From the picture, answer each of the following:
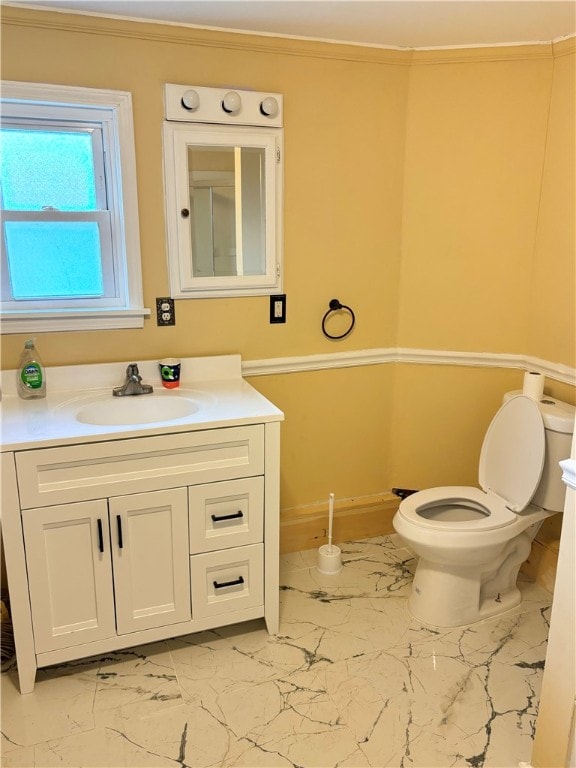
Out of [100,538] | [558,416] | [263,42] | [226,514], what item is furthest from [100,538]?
[263,42]

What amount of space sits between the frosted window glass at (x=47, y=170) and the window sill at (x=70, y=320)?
38 cm

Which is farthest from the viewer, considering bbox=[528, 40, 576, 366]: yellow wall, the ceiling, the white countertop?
bbox=[528, 40, 576, 366]: yellow wall

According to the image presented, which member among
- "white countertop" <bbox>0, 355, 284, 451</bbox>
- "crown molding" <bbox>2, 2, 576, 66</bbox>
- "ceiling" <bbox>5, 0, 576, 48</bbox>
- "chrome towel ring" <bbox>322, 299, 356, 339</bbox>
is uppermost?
"ceiling" <bbox>5, 0, 576, 48</bbox>

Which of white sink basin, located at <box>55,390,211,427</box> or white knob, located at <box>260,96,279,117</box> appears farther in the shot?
white knob, located at <box>260,96,279,117</box>

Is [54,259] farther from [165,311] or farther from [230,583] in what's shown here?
[230,583]

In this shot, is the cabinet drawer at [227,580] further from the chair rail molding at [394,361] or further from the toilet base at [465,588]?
the chair rail molding at [394,361]

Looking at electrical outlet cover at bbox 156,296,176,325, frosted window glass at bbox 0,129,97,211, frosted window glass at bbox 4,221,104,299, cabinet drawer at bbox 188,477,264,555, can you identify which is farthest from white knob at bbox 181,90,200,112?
cabinet drawer at bbox 188,477,264,555

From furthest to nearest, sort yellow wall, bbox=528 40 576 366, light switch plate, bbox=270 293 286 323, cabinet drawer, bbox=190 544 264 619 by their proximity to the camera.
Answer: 1. light switch plate, bbox=270 293 286 323
2. yellow wall, bbox=528 40 576 366
3. cabinet drawer, bbox=190 544 264 619

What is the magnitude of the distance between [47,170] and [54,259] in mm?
314

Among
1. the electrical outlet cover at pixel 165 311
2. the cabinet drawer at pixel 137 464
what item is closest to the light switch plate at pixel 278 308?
the electrical outlet cover at pixel 165 311

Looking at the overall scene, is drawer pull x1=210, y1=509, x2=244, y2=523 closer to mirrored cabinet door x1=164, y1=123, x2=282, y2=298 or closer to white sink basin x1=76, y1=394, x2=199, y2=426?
white sink basin x1=76, y1=394, x2=199, y2=426

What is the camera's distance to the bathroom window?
6.81 ft

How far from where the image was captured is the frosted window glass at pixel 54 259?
215 centimetres

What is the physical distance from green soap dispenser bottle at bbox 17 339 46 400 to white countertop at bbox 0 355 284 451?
3cm
